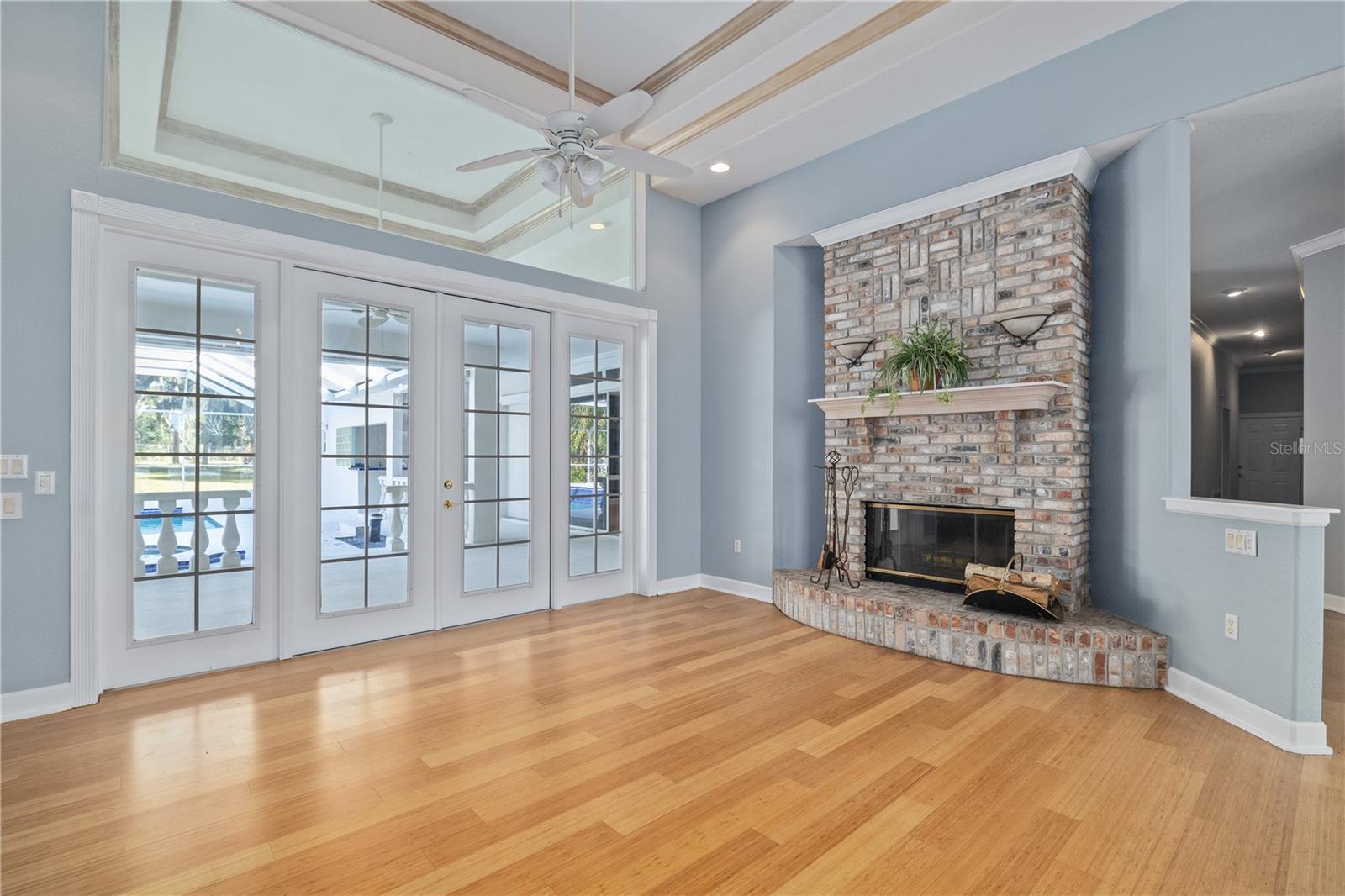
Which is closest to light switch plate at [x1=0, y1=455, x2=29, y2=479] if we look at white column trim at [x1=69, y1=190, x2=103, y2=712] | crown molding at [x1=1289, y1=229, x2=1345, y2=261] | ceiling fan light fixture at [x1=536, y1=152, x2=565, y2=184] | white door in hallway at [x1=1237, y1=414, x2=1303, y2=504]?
white column trim at [x1=69, y1=190, x2=103, y2=712]

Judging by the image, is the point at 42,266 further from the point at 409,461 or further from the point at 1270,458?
the point at 1270,458

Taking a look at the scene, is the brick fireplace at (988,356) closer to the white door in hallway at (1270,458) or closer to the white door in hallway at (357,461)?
the white door in hallway at (357,461)

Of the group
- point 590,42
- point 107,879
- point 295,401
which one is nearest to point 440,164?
point 590,42

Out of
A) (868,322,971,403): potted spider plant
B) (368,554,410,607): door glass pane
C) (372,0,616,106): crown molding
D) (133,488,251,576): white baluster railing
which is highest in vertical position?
(372,0,616,106): crown molding

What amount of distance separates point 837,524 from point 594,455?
204 centimetres

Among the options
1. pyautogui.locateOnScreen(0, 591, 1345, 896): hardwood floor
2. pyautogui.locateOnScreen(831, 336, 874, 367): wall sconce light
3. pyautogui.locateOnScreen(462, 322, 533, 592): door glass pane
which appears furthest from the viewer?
pyautogui.locateOnScreen(831, 336, 874, 367): wall sconce light

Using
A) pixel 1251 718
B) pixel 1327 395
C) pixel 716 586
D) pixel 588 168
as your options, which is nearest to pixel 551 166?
pixel 588 168

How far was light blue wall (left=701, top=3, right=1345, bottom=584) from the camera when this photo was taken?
10.4 feet

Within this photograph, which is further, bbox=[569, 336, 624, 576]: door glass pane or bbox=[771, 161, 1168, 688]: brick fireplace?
bbox=[569, 336, 624, 576]: door glass pane

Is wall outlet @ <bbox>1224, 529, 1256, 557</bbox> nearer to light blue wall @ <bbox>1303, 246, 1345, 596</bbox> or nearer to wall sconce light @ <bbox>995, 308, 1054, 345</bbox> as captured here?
wall sconce light @ <bbox>995, 308, 1054, 345</bbox>

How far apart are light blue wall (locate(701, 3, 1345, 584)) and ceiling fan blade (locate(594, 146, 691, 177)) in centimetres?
210

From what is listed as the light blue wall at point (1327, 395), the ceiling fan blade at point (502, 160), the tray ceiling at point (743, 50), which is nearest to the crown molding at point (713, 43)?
the tray ceiling at point (743, 50)

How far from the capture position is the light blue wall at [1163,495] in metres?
2.71

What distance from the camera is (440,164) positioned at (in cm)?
431
